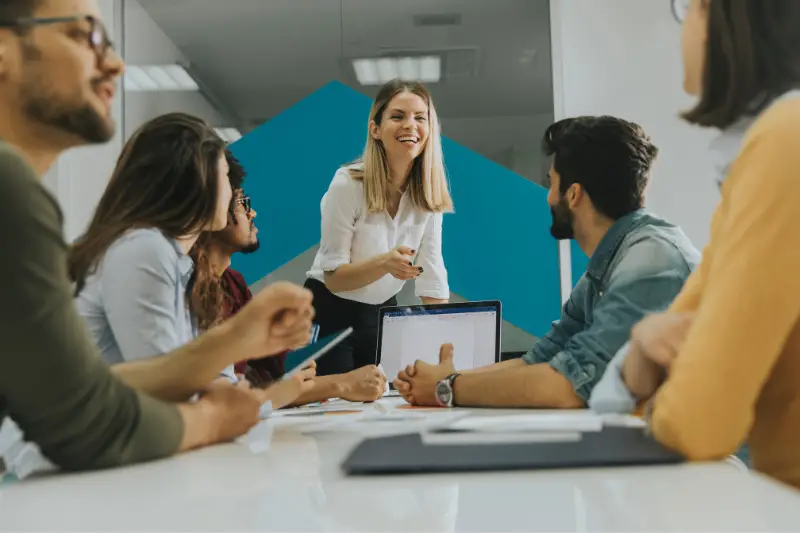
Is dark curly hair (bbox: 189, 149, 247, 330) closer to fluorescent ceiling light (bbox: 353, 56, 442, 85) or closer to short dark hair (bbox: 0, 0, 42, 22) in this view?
short dark hair (bbox: 0, 0, 42, 22)

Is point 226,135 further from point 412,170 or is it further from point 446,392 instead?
point 412,170

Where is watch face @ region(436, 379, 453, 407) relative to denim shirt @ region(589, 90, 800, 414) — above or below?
below

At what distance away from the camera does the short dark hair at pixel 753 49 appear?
0.55m

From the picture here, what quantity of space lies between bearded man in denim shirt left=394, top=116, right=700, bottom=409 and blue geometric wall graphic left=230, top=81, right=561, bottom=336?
1.02 meters

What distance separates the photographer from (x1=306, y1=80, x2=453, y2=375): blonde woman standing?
132 cm

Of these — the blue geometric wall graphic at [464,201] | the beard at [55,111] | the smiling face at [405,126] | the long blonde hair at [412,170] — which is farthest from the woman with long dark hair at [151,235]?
the blue geometric wall graphic at [464,201]

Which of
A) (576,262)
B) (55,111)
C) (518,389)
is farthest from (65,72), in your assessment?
(576,262)

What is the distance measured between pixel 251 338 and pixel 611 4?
1022 mm

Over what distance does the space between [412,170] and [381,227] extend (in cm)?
19

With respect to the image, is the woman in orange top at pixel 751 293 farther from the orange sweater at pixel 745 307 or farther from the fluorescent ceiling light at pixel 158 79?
the fluorescent ceiling light at pixel 158 79

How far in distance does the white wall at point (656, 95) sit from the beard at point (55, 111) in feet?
1.59

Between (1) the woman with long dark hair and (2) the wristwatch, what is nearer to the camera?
(1) the woman with long dark hair

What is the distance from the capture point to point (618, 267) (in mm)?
950

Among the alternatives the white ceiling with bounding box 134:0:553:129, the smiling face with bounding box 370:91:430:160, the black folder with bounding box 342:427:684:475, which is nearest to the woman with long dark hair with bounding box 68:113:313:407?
the black folder with bounding box 342:427:684:475
